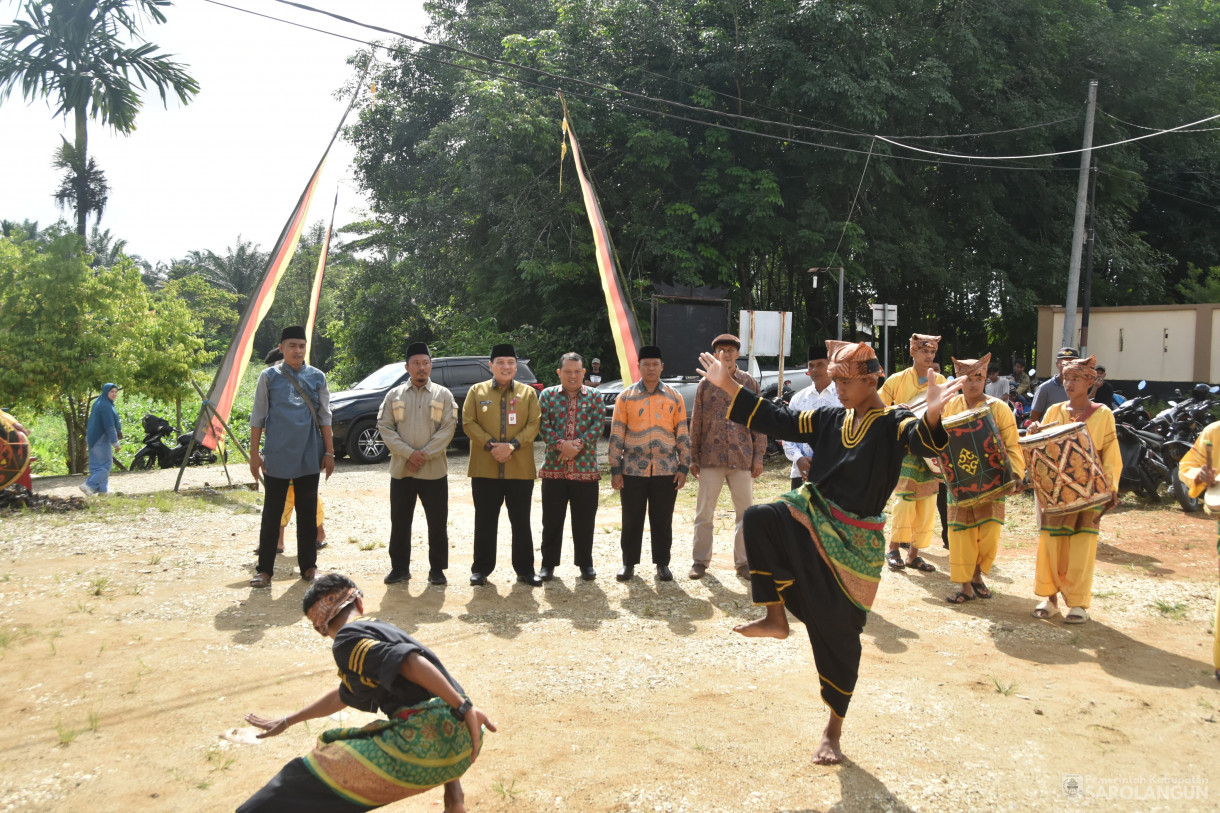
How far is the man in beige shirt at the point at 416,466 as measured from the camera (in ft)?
23.3

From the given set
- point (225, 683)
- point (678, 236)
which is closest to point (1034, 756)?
point (225, 683)

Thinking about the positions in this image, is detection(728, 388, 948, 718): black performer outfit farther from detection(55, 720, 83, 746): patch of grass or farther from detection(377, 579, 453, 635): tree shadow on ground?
detection(55, 720, 83, 746): patch of grass

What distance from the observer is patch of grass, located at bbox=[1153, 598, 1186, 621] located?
21.9 feet

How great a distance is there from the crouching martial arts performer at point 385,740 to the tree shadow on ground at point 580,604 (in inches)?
123

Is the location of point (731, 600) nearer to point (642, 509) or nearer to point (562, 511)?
point (642, 509)

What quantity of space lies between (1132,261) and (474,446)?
22.7 metres

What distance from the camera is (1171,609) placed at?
682 centimetres

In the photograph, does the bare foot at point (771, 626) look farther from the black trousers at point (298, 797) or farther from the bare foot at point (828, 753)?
the black trousers at point (298, 797)

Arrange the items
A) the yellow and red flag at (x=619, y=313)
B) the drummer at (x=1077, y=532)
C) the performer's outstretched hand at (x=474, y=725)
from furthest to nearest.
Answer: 1. the yellow and red flag at (x=619, y=313)
2. the drummer at (x=1077, y=532)
3. the performer's outstretched hand at (x=474, y=725)

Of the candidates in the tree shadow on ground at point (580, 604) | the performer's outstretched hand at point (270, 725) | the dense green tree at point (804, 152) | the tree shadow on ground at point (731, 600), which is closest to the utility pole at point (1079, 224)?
the dense green tree at point (804, 152)

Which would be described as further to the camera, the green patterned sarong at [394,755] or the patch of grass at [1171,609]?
the patch of grass at [1171,609]

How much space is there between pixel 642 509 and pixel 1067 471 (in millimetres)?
3172

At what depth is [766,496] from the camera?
1205 cm

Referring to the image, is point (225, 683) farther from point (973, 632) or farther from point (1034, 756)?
point (973, 632)
